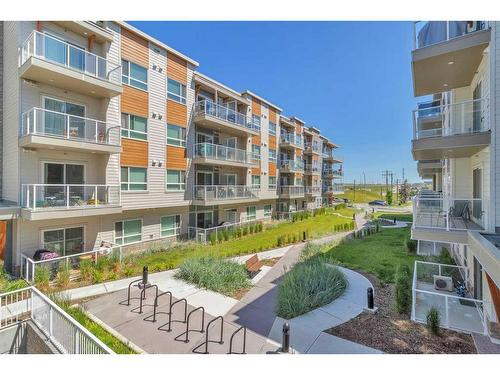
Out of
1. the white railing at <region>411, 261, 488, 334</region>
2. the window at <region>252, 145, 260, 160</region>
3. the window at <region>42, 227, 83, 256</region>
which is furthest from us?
the window at <region>252, 145, 260, 160</region>

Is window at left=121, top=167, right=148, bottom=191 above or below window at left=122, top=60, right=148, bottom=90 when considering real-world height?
below

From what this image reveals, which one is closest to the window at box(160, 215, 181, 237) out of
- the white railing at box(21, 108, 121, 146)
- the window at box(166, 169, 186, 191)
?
the window at box(166, 169, 186, 191)

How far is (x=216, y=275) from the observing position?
975 centimetres

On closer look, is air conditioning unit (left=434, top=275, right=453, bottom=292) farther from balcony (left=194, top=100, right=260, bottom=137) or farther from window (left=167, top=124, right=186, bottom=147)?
balcony (left=194, top=100, right=260, bottom=137)

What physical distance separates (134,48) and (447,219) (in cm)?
1695

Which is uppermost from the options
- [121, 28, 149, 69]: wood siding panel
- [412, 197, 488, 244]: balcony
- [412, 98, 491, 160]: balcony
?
[121, 28, 149, 69]: wood siding panel

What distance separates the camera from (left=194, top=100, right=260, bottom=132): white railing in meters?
18.1

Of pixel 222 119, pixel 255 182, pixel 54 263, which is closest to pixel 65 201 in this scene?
pixel 54 263

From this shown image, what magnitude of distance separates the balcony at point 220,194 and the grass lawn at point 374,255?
8.49 meters

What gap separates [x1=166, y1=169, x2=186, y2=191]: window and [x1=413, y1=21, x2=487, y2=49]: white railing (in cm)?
1416

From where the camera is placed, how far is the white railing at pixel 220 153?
18.2 metres

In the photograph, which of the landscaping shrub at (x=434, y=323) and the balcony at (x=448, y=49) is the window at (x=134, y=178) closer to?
the balcony at (x=448, y=49)

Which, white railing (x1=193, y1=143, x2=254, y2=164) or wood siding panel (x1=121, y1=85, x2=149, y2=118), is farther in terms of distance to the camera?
white railing (x1=193, y1=143, x2=254, y2=164)
